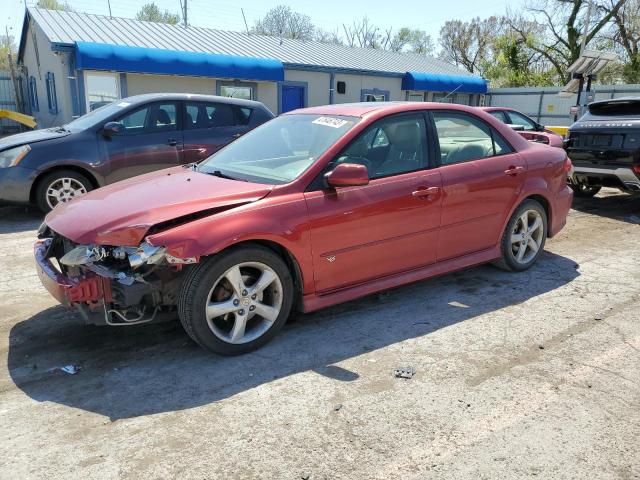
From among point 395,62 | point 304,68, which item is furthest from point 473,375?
point 395,62

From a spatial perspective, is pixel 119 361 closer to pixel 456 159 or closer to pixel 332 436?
pixel 332 436

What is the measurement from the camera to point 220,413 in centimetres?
293

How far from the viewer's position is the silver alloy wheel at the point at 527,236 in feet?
16.9

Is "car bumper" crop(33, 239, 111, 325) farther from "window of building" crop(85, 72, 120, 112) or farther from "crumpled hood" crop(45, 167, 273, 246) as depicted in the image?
"window of building" crop(85, 72, 120, 112)

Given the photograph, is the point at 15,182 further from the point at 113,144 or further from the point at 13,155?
the point at 113,144

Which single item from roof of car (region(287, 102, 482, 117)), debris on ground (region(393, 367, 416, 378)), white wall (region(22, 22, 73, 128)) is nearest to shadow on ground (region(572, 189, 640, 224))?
roof of car (region(287, 102, 482, 117))

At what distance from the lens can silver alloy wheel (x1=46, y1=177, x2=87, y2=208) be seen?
7.14 m

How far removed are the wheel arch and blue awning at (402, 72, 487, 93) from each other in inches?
678

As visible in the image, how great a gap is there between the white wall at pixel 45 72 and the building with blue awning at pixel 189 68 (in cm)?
3

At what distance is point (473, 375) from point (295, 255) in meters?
1.39

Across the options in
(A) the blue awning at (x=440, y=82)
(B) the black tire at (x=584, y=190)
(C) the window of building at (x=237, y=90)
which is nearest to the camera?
(B) the black tire at (x=584, y=190)

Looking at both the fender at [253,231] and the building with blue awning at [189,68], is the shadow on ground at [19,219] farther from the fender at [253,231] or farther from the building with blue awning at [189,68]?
the building with blue awning at [189,68]

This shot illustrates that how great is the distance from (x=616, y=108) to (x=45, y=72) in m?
17.0

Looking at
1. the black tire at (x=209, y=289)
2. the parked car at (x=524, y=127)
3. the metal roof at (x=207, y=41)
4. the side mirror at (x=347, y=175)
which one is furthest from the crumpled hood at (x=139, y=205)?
the metal roof at (x=207, y=41)
